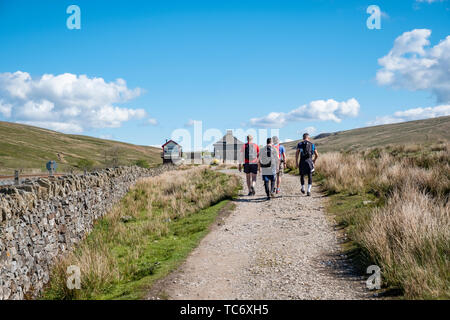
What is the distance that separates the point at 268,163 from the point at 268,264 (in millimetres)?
6852

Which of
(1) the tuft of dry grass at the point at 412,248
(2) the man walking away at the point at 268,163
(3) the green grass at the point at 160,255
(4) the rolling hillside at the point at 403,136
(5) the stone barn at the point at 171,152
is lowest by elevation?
(3) the green grass at the point at 160,255

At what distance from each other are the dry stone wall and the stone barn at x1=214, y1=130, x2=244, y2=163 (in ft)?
142

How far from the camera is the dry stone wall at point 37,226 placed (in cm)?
596

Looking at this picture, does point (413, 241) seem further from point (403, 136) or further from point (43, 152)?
point (403, 136)

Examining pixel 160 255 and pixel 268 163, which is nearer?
pixel 160 255

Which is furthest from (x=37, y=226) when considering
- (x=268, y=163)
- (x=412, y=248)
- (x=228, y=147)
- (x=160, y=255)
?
(x=228, y=147)

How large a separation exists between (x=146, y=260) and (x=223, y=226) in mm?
2572

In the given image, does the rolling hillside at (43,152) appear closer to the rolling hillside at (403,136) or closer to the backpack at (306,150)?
the rolling hillside at (403,136)

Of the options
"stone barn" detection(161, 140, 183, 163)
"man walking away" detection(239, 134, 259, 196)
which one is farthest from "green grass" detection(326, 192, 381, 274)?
"stone barn" detection(161, 140, 183, 163)

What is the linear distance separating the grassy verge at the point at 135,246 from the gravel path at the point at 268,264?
534 millimetres

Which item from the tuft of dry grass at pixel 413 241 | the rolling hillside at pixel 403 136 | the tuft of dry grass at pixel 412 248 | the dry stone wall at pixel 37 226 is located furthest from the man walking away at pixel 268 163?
the rolling hillside at pixel 403 136

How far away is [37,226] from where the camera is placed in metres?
7.37

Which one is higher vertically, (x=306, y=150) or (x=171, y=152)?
(x=171, y=152)

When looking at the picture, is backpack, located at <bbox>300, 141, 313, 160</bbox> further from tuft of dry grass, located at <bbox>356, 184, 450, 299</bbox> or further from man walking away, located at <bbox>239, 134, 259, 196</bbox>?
tuft of dry grass, located at <bbox>356, 184, 450, 299</bbox>
